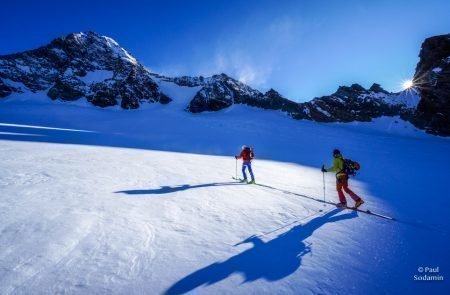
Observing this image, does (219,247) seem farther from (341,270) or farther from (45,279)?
(45,279)

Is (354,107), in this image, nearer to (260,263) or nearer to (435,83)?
(435,83)

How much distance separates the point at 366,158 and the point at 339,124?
26224 millimetres

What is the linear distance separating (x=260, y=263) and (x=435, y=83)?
42382 millimetres

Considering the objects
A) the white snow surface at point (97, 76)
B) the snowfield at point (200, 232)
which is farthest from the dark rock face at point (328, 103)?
the snowfield at point (200, 232)

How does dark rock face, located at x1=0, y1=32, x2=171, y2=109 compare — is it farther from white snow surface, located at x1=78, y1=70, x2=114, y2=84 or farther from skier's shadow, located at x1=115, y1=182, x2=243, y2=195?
skier's shadow, located at x1=115, y1=182, x2=243, y2=195

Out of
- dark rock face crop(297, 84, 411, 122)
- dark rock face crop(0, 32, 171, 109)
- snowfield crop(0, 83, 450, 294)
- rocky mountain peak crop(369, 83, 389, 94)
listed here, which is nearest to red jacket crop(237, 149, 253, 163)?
snowfield crop(0, 83, 450, 294)

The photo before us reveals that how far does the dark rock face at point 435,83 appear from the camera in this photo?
33.0 m

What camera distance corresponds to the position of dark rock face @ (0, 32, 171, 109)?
5703cm

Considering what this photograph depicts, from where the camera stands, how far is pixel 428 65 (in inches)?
1437

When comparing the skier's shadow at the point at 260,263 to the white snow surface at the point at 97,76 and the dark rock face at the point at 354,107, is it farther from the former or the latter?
the white snow surface at the point at 97,76

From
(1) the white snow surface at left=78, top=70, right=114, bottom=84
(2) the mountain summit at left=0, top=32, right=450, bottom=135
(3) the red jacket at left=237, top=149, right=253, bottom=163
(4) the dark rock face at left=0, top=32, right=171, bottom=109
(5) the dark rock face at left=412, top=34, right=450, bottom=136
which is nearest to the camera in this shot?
(3) the red jacket at left=237, top=149, right=253, bottom=163

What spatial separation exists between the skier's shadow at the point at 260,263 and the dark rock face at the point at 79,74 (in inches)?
2233

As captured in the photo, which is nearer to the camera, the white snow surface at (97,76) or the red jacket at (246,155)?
the red jacket at (246,155)

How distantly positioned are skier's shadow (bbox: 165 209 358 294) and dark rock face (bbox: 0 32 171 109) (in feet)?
186
